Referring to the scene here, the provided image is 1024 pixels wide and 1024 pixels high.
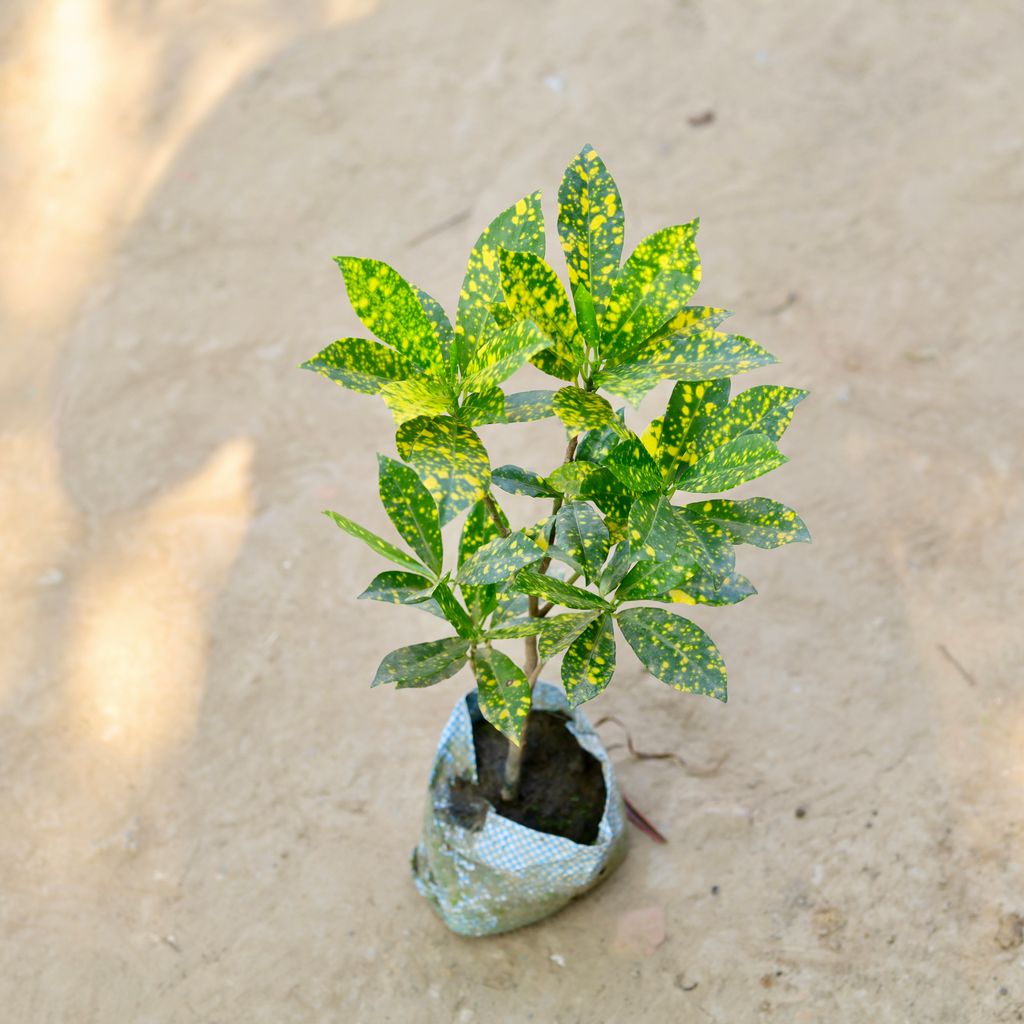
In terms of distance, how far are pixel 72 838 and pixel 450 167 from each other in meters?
2.05

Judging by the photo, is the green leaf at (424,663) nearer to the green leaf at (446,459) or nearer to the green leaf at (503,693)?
the green leaf at (503,693)

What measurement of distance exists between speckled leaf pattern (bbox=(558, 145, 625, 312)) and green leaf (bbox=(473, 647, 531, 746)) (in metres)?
0.53

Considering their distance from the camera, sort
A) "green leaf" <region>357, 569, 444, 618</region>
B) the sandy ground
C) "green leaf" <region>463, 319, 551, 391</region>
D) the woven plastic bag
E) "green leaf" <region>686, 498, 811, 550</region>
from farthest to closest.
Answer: the sandy ground
the woven plastic bag
"green leaf" <region>357, 569, 444, 618</region>
"green leaf" <region>686, 498, 811, 550</region>
"green leaf" <region>463, 319, 551, 391</region>

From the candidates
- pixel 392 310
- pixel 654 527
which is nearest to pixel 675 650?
pixel 654 527

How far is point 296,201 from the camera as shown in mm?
3131

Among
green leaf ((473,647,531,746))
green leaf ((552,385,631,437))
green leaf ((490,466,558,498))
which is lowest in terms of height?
green leaf ((473,647,531,746))

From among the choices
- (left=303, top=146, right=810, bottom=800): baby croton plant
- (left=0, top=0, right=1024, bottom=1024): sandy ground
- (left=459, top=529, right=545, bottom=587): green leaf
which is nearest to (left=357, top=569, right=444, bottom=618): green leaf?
(left=303, top=146, right=810, bottom=800): baby croton plant

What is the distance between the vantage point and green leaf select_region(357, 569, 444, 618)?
4.48 feet

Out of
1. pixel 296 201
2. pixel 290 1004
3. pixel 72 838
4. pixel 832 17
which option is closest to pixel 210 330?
pixel 296 201

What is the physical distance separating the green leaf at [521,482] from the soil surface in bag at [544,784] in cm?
62

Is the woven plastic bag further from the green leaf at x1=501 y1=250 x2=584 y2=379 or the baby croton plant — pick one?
the green leaf at x1=501 y1=250 x2=584 y2=379

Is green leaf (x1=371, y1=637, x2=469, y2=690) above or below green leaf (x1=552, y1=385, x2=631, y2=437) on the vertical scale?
below

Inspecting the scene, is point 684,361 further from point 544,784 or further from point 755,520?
point 544,784

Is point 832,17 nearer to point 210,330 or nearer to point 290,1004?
point 210,330
